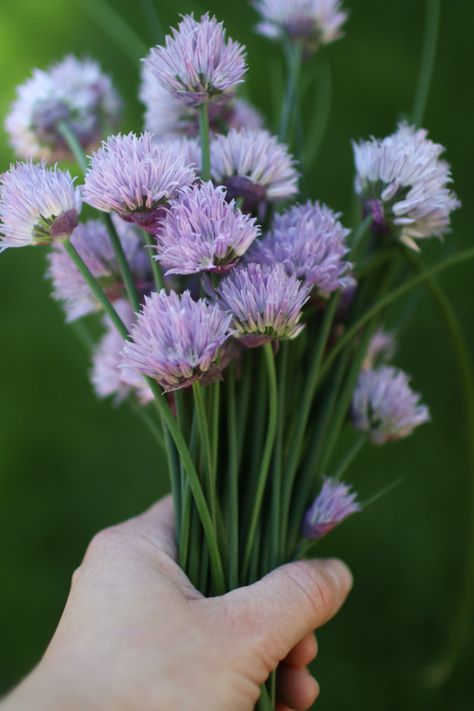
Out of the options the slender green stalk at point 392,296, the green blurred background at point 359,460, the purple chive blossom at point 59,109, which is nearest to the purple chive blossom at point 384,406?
the slender green stalk at point 392,296

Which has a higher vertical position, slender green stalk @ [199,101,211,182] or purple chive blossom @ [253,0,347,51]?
purple chive blossom @ [253,0,347,51]

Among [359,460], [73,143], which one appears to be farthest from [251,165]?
[359,460]

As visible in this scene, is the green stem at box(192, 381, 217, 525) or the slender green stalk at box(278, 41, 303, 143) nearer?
the green stem at box(192, 381, 217, 525)

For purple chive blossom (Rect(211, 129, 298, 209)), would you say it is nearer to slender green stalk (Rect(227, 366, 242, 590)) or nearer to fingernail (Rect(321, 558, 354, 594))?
slender green stalk (Rect(227, 366, 242, 590))

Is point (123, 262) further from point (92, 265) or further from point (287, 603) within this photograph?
point (287, 603)

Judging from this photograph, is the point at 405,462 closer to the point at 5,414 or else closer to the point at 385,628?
the point at 385,628

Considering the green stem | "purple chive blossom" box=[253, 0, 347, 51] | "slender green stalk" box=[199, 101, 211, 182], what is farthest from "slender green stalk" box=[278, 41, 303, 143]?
the green stem

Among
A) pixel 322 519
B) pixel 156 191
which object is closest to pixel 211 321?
pixel 156 191
